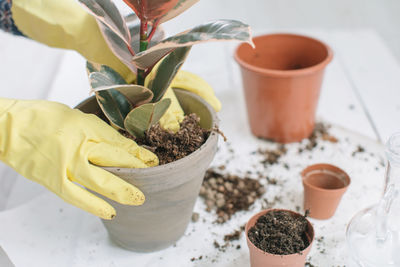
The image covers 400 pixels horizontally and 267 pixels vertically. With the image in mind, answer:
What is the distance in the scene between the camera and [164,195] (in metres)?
0.74

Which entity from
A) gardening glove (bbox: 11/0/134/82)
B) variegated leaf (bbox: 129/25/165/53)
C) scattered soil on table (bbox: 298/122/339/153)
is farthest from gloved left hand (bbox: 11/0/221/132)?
scattered soil on table (bbox: 298/122/339/153)

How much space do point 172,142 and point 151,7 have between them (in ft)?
0.81

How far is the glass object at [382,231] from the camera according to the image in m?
0.78

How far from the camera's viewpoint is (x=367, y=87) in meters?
1.36

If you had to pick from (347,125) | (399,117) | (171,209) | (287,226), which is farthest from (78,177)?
(399,117)

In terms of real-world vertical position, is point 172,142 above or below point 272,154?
above

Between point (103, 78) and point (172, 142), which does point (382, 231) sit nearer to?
point (172, 142)

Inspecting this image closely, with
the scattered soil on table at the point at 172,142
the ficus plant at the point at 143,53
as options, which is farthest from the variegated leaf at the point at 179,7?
the scattered soil on table at the point at 172,142

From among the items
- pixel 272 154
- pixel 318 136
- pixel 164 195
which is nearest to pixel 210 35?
pixel 164 195

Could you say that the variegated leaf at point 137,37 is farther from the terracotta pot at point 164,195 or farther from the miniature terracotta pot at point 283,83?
the miniature terracotta pot at point 283,83

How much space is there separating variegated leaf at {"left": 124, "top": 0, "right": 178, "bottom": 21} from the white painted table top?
485mm

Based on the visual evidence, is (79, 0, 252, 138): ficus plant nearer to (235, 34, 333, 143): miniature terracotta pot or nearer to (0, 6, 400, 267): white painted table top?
(0, 6, 400, 267): white painted table top

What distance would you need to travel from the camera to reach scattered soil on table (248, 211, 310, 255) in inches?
28.8

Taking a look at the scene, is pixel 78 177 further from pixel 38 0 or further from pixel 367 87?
pixel 367 87
